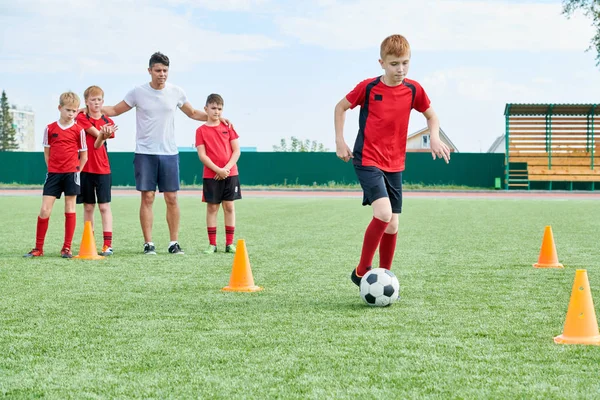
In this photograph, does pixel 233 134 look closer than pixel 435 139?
No

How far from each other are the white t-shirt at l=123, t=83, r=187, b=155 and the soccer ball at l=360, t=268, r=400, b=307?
4147 mm

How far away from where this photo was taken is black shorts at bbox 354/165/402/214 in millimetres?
5984

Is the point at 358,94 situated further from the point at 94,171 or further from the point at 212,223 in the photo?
the point at 94,171

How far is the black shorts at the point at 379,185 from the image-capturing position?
5.98 metres

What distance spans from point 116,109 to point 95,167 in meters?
0.73

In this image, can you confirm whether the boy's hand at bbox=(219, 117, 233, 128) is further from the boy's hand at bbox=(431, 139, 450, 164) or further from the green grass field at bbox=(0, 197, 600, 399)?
the boy's hand at bbox=(431, 139, 450, 164)

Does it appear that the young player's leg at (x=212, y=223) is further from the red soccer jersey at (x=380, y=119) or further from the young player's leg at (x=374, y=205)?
the red soccer jersey at (x=380, y=119)

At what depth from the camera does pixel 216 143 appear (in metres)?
9.57

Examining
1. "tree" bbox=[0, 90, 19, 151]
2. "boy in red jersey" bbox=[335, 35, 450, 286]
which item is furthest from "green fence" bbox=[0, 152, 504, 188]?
"tree" bbox=[0, 90, 19, 151]

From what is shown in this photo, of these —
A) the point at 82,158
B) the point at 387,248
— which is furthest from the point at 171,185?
the point at 387,248

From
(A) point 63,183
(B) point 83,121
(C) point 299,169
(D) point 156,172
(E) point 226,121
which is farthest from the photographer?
(C) point 299,169

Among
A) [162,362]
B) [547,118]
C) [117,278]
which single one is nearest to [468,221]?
[117,278]

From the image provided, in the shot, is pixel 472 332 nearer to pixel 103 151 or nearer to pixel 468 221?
pixel 103 151

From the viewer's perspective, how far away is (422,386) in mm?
3549
